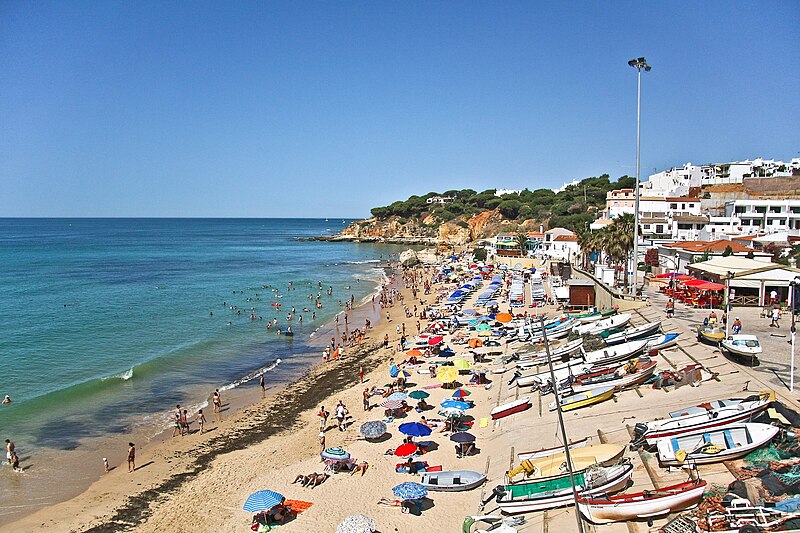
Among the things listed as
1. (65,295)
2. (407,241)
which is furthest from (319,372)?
(407,241)

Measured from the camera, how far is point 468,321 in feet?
111

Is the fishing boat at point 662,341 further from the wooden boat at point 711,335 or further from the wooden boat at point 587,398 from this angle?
the wooden boat at point 587,398

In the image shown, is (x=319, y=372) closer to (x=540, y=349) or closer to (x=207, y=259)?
(x=540, y=349)

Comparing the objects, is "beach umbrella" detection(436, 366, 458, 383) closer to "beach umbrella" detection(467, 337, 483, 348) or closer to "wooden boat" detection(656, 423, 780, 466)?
"beach umbrella" detection(467, 337, 483, 348)

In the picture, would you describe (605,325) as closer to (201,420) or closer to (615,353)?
(615,353)

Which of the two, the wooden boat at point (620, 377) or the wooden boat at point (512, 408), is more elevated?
the wooden boat at point (620, 377)

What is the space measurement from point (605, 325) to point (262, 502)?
1817 cm

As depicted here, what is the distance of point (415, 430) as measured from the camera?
16.7 m

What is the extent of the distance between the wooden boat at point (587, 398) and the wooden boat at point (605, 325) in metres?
7.89

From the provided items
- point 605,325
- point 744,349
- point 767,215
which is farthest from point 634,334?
point 767,215

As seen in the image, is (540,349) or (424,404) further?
(540,349)

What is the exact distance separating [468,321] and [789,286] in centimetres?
1632

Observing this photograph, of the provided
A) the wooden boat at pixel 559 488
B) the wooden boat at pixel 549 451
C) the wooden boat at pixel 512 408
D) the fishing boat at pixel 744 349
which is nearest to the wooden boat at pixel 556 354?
the wooden boat at pixel 512 408

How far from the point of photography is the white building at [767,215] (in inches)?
1801
